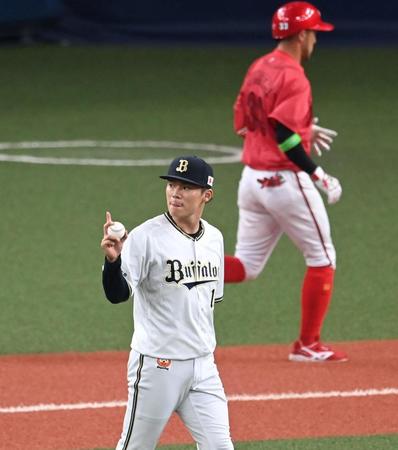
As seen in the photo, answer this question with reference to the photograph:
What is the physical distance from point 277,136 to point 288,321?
5.38ft

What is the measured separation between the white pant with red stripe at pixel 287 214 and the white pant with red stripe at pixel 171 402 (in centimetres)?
282

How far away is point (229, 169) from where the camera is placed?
46.5ft

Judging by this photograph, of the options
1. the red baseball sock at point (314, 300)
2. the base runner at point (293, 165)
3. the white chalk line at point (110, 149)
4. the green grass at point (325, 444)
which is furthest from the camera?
the white chalk line at point (110, 149)

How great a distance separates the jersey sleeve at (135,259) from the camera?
527cm

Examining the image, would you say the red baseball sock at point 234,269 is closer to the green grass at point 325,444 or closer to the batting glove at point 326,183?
the batting glove at point 326,183

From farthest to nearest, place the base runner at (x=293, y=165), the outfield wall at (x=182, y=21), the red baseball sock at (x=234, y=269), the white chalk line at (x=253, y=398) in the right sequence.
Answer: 1. the outfield wall at (x=182, y=21)
2. the red baseball sock at (x=234, y=269)
3. the base runner at (x=293, y=165)
4. the white chalk line at (x=253, y=398)

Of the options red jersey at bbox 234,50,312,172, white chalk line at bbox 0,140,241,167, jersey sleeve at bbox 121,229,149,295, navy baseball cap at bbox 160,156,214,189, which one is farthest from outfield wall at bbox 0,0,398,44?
jersey sleeve at bbox 121,229,149,295

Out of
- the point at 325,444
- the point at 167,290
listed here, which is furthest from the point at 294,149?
the point at 167,290

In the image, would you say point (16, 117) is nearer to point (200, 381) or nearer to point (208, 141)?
point (208, 141)

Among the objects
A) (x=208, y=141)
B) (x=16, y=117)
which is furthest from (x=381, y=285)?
(x=16, y=117)

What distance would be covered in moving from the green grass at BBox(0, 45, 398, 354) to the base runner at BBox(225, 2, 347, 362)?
0.64 metres

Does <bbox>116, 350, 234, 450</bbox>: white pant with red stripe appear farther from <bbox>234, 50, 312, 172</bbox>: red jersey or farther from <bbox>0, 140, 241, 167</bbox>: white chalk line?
<bbox>0, 140, 241, 167</bbox>: white chalk line

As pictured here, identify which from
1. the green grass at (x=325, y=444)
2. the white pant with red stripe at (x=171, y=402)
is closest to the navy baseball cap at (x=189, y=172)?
the white pant with red stripe at (x=171, y=402)

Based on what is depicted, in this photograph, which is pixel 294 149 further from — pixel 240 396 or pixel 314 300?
pixel 240 396
